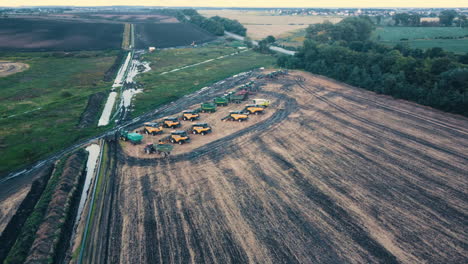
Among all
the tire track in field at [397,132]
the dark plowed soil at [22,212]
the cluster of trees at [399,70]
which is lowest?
the dark plowed soil at [22,212]

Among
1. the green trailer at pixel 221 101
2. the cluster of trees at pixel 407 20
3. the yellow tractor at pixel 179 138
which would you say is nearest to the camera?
the yellow tractor at pixel 179 138

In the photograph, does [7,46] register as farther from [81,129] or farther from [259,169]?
[259,169]

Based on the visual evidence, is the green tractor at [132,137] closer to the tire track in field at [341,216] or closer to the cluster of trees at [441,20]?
the tire track in field at [341,216]

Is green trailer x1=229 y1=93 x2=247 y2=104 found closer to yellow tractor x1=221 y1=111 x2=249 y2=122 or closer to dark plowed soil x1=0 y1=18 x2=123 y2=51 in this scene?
yellow tractor x1=221 y1=111 x2=249 y2=122

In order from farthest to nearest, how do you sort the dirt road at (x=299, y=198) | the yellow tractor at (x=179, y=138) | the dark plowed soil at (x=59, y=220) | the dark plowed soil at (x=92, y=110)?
the dark plowed soil at (x=92, y=110) → the yellow tractor at (x=179, y=138) → the dirt road at (x=299, y=198) → the dark plowed soil at (x=59, y=220)

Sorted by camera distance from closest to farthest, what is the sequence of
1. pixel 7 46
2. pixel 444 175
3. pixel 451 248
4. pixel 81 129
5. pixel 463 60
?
pixel 451 248
pixel 444 175
pixel 81 129
pixel 463 60
pixel 7 46

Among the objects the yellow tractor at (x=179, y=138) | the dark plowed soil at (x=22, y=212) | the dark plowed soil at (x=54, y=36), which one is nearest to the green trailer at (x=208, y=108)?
the yellow tractor at (x=179, y=138)

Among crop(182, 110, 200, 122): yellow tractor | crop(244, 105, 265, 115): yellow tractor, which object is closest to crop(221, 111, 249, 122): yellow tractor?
crop(244, 105, 265, 115): yellow tractor

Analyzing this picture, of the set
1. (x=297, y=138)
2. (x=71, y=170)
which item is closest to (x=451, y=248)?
(x=297, y=138)
